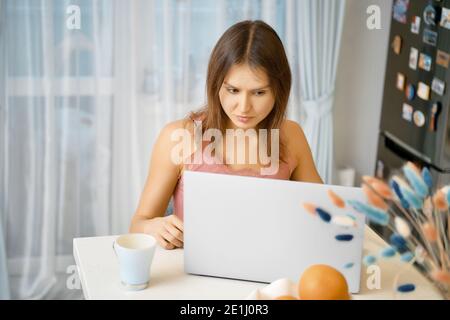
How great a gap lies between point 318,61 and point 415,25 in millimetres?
471

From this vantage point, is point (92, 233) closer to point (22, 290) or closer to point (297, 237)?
point (22, 290)

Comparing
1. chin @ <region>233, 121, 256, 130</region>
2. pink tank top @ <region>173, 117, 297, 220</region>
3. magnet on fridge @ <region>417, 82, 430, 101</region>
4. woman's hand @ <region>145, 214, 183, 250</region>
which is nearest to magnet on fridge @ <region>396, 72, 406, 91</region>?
magnet on fridge @ <region>417, 82, 430, 101</region>

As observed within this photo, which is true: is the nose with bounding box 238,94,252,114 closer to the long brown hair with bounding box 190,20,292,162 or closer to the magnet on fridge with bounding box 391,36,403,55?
the long brown hair with bounding box 190,20,292,162

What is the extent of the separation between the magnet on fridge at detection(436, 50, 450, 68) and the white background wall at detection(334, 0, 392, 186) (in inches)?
23.4

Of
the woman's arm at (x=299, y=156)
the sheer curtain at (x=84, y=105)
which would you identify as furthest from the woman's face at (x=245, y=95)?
the sheer curtain at (x=84, y=105)

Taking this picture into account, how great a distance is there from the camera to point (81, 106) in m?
3.07

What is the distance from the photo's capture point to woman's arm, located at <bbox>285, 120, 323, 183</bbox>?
2156mm

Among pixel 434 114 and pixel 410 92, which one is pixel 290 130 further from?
pixel 410 92

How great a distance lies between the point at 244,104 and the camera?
182 cm

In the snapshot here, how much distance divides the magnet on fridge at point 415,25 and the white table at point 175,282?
1523mm

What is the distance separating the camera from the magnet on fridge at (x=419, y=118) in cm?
296

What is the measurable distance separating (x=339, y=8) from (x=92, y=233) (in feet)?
4.91

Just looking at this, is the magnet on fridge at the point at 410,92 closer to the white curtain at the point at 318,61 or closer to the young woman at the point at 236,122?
the white curtain at the point at 318,61
